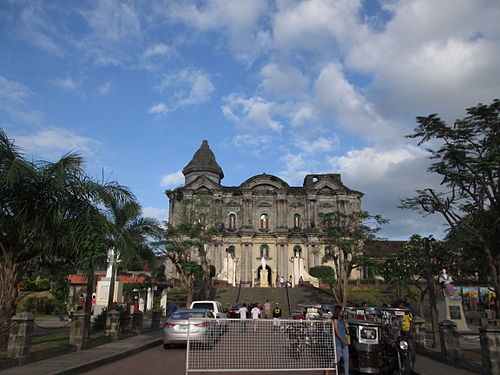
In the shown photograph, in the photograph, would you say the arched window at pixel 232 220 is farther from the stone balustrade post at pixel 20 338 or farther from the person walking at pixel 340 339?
the person walking at pixel 340 339

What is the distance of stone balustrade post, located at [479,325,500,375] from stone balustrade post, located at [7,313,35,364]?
10910 mm

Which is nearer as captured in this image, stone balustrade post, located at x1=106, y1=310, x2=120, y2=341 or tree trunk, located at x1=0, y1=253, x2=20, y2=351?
tree trunk, located at x1=0, y1=253, x2=20, y2=351

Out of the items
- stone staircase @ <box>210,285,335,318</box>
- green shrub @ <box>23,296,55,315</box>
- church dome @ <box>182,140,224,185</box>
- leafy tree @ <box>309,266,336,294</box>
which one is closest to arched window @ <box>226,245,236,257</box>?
stone staircase @ <box>210,285,335,318</box>

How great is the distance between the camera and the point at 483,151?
63.8ft

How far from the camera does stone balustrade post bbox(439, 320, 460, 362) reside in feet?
38.3

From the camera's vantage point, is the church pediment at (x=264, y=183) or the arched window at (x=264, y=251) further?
the church pediment at (x=264, y=183)

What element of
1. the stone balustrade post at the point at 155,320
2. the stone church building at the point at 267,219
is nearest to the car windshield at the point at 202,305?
the stone balustrade post at the point at 155,320

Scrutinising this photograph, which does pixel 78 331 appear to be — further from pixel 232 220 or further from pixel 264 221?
pixel 264 221

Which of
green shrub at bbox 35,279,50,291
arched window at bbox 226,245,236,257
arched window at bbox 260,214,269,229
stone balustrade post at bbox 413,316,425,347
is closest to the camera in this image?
stone balustrade post at bbox 413,316,425,347

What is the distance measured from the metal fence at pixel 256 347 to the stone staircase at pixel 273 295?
2771 centimetres

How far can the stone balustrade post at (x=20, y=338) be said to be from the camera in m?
9.92

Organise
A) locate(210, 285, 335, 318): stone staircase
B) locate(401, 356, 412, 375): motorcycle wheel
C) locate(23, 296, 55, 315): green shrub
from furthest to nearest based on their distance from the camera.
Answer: locate(210, 285, 335, 318): stone staircase < locate(23, 296, 55, 315): green shrub < locate(401, 356, 412, 375): motorcycle wheel

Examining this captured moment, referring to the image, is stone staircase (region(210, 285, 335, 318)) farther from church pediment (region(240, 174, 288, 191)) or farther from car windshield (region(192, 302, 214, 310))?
car windshield (region(192, 302, 214, 310))

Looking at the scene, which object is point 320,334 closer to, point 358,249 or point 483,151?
point 483,151
